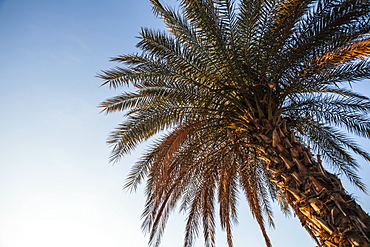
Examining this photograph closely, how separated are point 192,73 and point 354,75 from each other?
10.6ft

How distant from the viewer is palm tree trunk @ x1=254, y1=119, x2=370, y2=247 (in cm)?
352

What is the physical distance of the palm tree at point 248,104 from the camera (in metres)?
4.39

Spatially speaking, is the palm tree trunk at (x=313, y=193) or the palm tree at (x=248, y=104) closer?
the palm tree trunk at (x=313, y=193)

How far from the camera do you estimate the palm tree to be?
439cm

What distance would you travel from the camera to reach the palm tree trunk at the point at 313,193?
3523 millimetres

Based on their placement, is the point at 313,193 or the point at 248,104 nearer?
the point at 313,193

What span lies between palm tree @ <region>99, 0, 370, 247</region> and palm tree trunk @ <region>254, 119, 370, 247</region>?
0.02m

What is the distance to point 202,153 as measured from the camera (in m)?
6.51

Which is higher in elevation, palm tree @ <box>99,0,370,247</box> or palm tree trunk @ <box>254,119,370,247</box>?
palm tree @ <box>99,0,370,247</box>

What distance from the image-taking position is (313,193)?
401 centimetres

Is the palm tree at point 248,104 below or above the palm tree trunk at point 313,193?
above

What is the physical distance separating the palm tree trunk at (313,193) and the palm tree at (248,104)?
0.02 meters

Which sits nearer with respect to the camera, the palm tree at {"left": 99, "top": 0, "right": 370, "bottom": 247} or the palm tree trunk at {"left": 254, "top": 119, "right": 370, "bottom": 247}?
the palm tree trunk at {"left": 254, "top": 119, "right": 370, "bottom": 247}

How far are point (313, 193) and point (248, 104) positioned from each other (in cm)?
230
